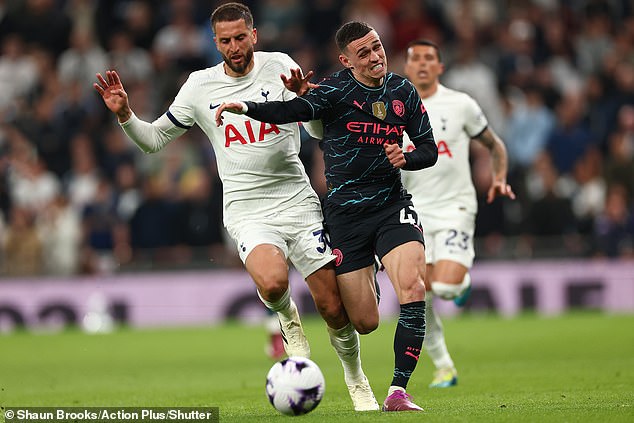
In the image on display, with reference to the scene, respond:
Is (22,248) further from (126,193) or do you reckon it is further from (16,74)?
(16,74)

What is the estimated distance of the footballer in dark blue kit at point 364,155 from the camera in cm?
894

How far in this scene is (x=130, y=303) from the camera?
21.4 metres

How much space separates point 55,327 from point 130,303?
1375 millimetres

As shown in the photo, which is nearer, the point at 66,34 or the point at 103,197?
the point at 103,197

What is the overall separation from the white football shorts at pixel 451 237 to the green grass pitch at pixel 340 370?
117 centimetres

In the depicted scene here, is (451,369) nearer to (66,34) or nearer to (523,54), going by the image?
(523,54)

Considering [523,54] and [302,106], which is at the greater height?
[302,106]

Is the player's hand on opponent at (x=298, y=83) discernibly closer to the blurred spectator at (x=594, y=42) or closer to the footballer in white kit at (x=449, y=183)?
the footballer in white kit at (x=449, y=183)

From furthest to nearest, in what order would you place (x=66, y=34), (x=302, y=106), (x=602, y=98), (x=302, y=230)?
(x=66, y=34), (x=602, y=98), (x=302, y=230), (x=302, y=106)

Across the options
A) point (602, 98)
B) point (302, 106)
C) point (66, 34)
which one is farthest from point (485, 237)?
point (302, 106)

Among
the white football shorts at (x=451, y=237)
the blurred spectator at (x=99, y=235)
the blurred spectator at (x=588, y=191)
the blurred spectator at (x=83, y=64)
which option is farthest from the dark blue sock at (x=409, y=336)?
the blurred spectator at (x=83, y=64)

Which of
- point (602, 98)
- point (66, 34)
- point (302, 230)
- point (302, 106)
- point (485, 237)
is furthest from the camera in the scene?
point (66, 34)

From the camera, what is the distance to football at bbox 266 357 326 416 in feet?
27.0

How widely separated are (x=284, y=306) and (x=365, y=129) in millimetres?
1509
